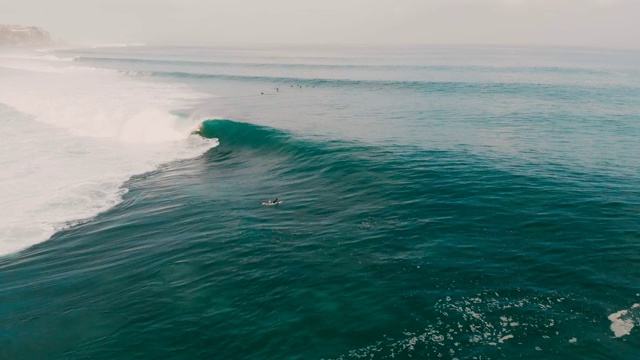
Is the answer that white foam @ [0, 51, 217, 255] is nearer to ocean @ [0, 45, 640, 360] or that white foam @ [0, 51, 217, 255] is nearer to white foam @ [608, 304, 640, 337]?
Result: ocean @ [0, 45, 640, 360]

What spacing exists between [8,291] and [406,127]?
123ft

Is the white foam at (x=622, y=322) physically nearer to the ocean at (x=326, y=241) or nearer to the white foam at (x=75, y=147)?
the ocean at (x=326, y=241)

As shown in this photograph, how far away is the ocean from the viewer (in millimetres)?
15320

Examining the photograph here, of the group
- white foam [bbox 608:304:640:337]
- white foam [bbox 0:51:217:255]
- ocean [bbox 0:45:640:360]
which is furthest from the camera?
white foam [bbox 0:51:217:255]

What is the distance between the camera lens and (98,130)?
52.5m

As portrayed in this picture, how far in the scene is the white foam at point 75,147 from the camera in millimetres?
28266

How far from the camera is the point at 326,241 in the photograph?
21891mm

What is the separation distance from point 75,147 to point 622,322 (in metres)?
46.4

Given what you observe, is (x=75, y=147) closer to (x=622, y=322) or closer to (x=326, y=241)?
(x=326, y=241)

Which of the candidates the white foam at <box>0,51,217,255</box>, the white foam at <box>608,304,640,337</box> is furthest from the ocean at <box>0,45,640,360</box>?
the white foam at <box>0,51,217,255</box>

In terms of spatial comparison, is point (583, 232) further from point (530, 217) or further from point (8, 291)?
point (8, 291)

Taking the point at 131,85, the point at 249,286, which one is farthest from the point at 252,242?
the point at 131,85

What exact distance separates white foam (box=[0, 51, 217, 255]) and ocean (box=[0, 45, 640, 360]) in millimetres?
266

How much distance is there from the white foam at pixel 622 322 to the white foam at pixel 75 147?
27.0 m
